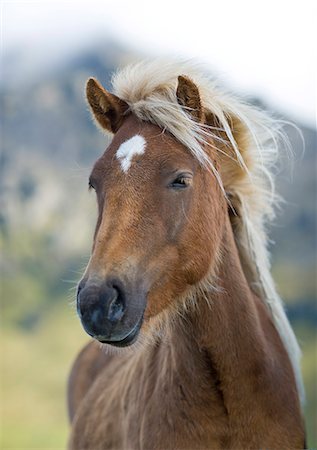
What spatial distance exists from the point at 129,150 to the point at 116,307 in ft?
3.74

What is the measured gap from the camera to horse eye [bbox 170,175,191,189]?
422 cm

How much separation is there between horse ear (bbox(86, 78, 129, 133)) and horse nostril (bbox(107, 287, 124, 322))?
1610 millimetres

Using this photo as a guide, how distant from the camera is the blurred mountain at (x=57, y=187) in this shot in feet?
Answer: 178

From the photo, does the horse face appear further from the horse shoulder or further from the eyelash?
the horse shoulder

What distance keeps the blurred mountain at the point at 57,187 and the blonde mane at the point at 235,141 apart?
1286 inches

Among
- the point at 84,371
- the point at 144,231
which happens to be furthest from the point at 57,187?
the point at 144,231

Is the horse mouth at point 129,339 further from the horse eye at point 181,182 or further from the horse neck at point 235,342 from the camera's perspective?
the horse eye at point 181,182

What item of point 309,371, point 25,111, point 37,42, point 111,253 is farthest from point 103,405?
point 37,42

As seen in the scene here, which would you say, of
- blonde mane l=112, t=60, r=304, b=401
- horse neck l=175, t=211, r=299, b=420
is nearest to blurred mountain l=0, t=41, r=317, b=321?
blonde mane l=112, t=60, r=304, b=401

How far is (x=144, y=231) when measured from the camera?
13.2ft

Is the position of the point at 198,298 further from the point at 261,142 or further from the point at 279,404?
the point at 261,142

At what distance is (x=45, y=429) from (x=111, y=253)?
139ft

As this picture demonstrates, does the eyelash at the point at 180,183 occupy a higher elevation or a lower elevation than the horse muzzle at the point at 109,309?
higher

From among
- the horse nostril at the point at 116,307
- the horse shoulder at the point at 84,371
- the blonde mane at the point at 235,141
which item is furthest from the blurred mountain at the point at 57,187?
the horse nostril at the point at 116,307
